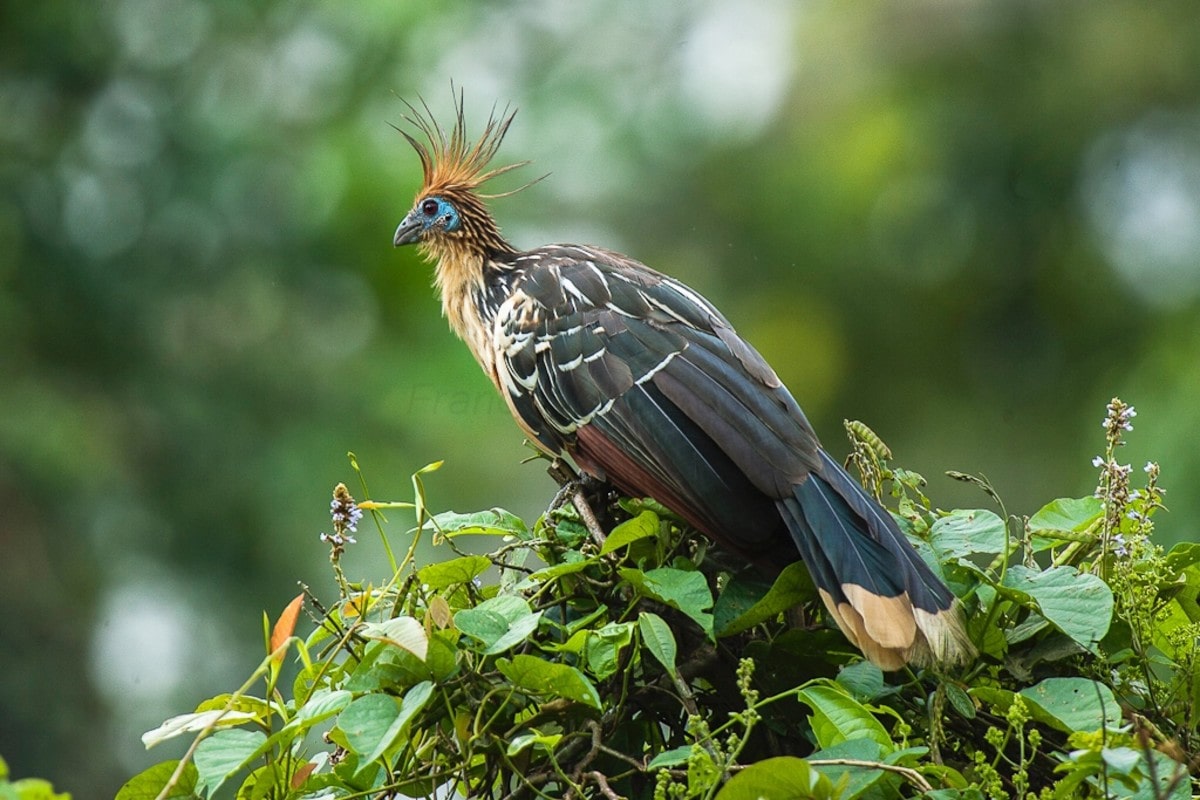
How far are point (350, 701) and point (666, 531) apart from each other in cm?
47

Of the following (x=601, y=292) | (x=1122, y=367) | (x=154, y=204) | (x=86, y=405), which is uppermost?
(x=154, y=204)

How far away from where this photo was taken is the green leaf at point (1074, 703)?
3.85 feet

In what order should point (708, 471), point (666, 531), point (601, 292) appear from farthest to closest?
point (601, 292)
point (708, 471)
point (666, 531)

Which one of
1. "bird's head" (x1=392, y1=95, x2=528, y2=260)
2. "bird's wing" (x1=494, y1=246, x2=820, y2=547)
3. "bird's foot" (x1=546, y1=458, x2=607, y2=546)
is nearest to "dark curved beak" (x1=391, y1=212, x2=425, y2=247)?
"bird's head" (x1=392, y1=95, x2=528, y2=260)

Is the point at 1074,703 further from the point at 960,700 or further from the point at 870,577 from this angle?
the point at 870,577

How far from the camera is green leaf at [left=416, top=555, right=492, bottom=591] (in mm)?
1291

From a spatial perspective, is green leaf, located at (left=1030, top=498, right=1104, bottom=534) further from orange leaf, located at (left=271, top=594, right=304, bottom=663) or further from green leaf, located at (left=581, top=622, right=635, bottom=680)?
orange leaf, located at (left=271, top=594, right=304, bottom=663)

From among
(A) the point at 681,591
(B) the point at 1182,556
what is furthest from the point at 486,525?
(B) the point at 1182,556

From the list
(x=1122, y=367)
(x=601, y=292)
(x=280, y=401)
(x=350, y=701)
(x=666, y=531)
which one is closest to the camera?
(x=350, y=701)

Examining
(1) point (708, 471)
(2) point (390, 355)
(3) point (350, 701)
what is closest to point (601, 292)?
(1) point (708, 471)

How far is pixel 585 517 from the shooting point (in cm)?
156

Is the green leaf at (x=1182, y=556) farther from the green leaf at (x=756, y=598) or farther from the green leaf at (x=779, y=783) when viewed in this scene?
the green leaf at (x=779, y=783)

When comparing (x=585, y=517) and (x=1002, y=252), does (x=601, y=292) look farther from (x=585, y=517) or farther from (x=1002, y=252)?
(x=1002, y=252)

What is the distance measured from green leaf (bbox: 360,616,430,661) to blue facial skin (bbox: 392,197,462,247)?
155 centimetres
